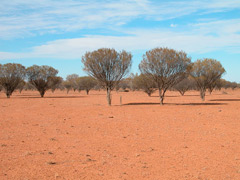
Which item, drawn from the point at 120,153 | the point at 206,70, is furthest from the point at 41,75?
the point at 120,153

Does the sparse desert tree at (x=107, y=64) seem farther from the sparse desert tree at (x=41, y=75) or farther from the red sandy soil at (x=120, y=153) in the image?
the sparse desert tree at (x=41, y=75)

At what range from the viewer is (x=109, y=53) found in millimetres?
27797

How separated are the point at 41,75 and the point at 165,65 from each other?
33595 mm

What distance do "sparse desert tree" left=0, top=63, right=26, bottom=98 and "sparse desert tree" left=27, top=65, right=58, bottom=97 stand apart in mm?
2864

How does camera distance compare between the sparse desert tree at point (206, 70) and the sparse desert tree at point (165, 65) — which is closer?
the sparse desert tree at point (165, 65)

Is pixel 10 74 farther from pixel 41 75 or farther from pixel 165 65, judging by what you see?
pixel 165 65

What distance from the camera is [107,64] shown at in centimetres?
2786

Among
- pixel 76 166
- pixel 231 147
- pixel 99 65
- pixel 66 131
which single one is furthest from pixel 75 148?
pixel 99 65

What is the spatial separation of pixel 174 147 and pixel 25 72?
46.5m

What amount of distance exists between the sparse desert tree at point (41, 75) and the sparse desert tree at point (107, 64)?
89.5ft

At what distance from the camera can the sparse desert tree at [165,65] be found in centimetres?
2715

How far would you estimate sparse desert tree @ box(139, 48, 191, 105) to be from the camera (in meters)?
27.2

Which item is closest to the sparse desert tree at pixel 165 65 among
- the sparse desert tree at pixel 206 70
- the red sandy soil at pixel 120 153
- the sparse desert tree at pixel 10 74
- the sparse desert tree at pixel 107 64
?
the sparse desert tree at pixel 107 64

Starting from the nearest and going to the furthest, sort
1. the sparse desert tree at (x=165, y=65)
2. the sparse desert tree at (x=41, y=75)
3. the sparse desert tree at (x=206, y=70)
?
the sparse desert tree at (x=165, y=65), the sparse desert tree at (x=206, y=70), the sparse desert tree at (x=41, y=75)
